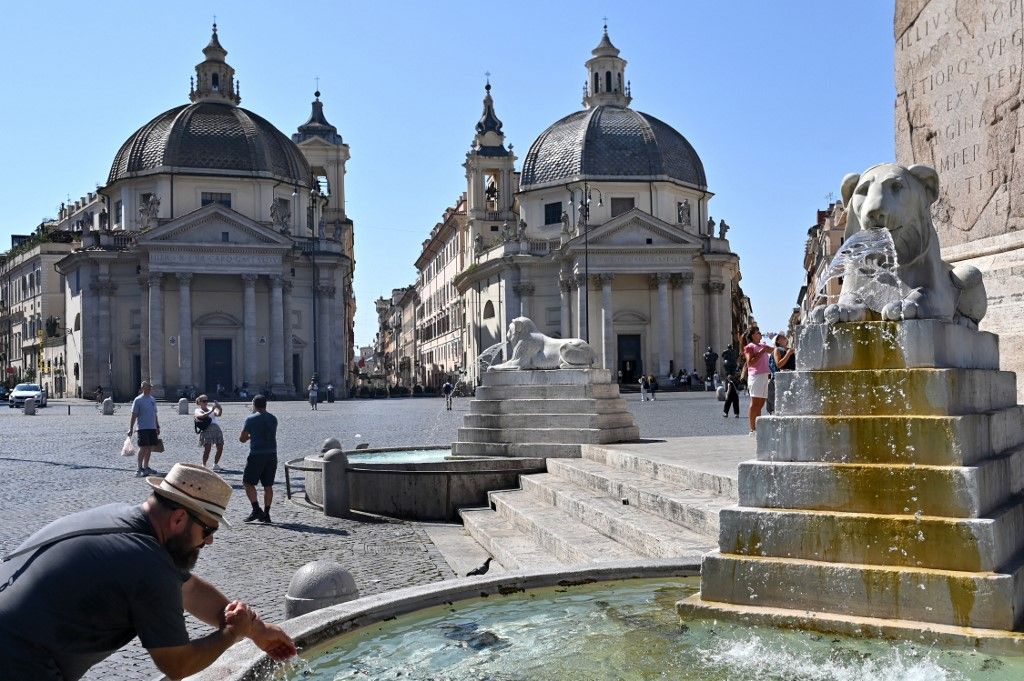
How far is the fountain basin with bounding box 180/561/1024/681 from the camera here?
422cm

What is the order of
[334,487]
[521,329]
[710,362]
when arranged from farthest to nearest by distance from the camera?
[710,362]
[521,329]
[334,487]

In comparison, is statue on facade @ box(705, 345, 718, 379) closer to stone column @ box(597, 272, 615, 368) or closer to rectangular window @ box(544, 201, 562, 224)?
stone column @ box(597, 272, 615, 368)

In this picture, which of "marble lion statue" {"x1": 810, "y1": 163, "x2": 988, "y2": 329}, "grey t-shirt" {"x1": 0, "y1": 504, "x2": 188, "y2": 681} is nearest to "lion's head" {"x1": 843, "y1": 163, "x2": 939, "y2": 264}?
"marble lion statue" {"x1": 810, "y1": 163, "x2": 988, "y2": 329}

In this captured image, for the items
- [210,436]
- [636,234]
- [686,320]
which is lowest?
[210,436]

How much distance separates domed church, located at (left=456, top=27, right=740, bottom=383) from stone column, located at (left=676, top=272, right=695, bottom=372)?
6 cm

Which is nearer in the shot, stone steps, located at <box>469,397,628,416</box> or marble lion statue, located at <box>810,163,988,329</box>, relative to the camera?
marble lion statue, located at <box>810,163,988,329</box>

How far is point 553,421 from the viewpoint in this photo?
14.4 metres

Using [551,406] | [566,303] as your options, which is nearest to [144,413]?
[551,406]

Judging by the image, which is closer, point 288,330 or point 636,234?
point 636,234

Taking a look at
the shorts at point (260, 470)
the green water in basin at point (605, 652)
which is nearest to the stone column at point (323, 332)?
the shorts at point (260, 470)

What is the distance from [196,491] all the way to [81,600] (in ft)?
1.48

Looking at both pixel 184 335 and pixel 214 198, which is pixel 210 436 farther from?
pixel 214 198

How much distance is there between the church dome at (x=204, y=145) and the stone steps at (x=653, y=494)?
53.4 metres

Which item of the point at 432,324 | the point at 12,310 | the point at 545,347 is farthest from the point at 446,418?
the point at 12,310
